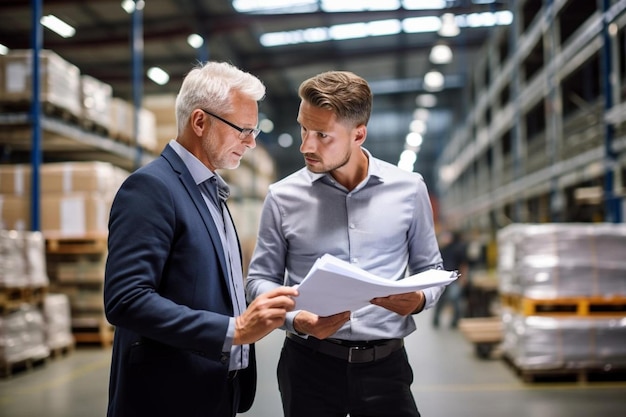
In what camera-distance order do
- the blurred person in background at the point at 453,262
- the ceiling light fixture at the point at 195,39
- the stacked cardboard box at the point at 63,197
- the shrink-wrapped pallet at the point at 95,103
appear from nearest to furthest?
1. the stacked cardboard box at the point at 63,197
2. the shrink-wrapped pallet at the point at 95,103
3. the blurred person in background at the point at 453,262
4. the ceiling light fixture at the point at 195,39

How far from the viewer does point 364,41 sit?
19.2 meters

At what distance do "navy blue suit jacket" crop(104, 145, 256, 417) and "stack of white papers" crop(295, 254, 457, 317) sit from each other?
236 millimetres

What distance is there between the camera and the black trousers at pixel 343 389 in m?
2.13

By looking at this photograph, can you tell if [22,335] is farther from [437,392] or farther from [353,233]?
[353,233]

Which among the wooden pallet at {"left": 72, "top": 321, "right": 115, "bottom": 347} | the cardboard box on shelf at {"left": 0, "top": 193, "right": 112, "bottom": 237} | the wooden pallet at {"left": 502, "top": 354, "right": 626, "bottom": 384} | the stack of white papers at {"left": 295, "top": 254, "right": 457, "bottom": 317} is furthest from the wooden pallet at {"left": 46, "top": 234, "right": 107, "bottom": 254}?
the stack of white papers at {"left": 295, "top": 254, "right": 457, "bottom": 317}

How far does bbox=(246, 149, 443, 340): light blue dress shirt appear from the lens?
7.17 ft

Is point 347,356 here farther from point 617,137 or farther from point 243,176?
point 243,176

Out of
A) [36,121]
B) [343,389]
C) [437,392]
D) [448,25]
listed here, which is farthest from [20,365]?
[448,25]


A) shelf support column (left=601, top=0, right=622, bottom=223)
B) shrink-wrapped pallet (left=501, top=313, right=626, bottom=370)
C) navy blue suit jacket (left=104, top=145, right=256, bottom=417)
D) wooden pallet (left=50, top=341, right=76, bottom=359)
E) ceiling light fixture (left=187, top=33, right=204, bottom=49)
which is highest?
ceiling light fixture (left=187, top=33, right=204, bottom=49)

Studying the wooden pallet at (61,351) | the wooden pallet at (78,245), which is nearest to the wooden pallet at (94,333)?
the wooden pallet at (61,351)

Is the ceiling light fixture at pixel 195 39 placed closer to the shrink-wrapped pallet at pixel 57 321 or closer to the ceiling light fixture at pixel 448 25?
the ceiling light fixture at pixel 448 25

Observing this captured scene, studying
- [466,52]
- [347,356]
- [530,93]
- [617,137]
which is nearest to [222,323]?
[347,356]

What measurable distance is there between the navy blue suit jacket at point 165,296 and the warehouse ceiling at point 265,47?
9897mm

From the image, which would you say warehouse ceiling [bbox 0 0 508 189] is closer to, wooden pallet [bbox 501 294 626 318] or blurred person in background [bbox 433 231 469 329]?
blurred person in background [bbox 433 231 469 329]
